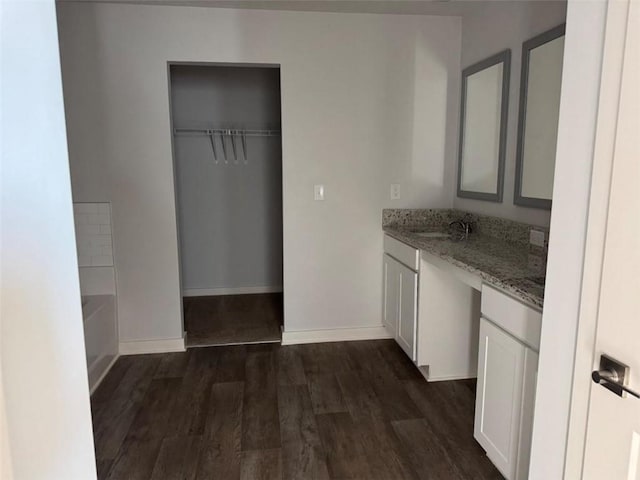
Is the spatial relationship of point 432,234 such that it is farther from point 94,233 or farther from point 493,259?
point 94,233

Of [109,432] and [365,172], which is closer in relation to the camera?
[109,432]

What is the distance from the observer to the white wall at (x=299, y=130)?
2.93 metres

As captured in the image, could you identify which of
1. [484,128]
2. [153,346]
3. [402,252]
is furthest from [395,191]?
[153,346]

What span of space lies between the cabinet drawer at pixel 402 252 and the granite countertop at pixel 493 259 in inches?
1.4

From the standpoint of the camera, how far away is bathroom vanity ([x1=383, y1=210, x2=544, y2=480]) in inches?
63.8

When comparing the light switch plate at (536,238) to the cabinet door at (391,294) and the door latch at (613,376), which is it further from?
the door latch at (613,376)

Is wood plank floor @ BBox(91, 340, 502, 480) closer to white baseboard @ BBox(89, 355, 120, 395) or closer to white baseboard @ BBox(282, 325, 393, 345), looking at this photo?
white baseboard @ BBox(89, 355, 120, 395)

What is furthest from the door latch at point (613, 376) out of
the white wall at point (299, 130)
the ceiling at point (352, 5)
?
the ceiling at point (352, 5)

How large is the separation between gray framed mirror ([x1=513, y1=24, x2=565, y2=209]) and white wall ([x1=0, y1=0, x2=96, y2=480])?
2.19 meters

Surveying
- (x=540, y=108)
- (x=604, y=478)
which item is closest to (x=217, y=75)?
(x=540, y=108)

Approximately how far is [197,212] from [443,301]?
287 cm

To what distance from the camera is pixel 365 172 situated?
3.28m

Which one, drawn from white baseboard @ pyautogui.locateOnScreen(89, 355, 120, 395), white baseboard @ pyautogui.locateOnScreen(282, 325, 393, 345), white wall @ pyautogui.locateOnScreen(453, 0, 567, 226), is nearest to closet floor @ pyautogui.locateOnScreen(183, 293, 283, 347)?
white baseboard @ pyautogui.locateOnScreen(282, 325, 393, 345)

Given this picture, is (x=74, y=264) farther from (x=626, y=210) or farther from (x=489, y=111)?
(x=489, y=111)
